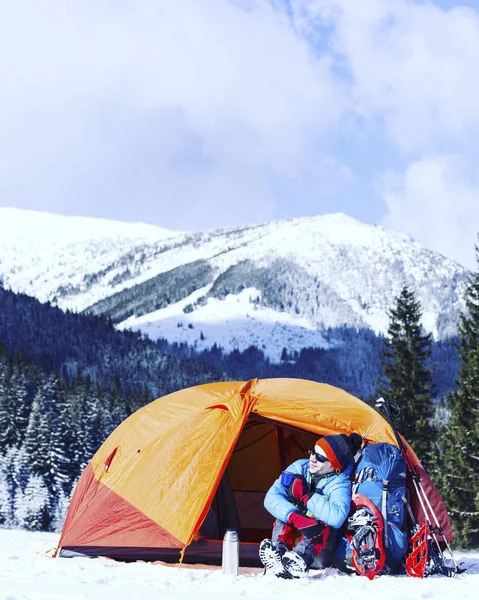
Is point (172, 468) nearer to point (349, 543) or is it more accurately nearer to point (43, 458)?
point (349, 543)

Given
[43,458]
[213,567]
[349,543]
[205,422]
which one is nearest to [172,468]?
[205,422]

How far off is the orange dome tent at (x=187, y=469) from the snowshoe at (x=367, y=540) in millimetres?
1877

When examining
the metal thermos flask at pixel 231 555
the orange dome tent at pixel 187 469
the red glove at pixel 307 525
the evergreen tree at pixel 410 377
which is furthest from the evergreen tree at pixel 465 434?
the metal thermos flask at pixel 231 555

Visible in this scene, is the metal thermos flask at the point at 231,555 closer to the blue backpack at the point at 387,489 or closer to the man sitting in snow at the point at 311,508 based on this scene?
the man sitting in snow at the point at 311,508

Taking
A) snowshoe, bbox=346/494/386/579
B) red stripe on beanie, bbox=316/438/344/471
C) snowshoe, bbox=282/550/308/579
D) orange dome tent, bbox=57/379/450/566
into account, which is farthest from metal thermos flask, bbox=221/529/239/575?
red stripe on beanie, bbox=316/438/344/471

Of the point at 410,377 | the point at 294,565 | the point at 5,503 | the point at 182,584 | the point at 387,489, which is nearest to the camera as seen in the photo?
the point at 182,584

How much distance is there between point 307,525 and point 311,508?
35cm

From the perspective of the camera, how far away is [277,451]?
14602mm

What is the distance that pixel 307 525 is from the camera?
9.58 m

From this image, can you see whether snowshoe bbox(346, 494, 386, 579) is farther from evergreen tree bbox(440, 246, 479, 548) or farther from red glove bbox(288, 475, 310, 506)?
evergreen tree bbox(440, 246, 479, 548)

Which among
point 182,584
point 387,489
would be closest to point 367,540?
point 387,489

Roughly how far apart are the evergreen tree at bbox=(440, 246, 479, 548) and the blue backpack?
58.6ft

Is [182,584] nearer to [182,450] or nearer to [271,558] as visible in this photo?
[271,558]

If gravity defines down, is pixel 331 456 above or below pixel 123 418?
above
